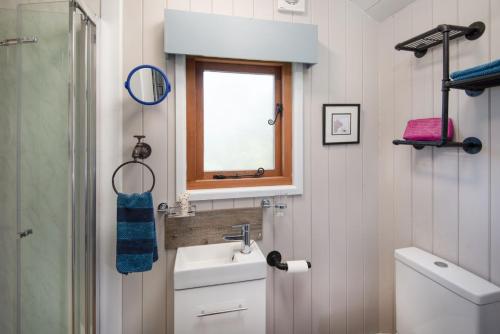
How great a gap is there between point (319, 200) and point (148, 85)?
1144mm

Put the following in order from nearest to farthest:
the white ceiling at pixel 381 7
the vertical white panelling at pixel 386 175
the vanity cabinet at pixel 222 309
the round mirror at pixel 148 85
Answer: the vanity cabinet at pixel 222 309 → the round mirror at pixel 148 85 → the white ceiling at pixel 381 7 → the vertical white panelling at pixel 386 175

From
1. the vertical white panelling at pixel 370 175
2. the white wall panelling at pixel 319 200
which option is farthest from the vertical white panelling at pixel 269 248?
the vertical white panelling at pixel 370 175

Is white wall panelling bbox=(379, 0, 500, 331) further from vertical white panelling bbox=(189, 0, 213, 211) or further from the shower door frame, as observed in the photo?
the shower door frame

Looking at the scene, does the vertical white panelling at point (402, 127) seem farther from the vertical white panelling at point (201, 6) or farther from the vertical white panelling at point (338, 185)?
the vertical white panelling at point (201, 6)

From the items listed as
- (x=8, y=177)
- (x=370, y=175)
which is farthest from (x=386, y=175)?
(x=8, y=177)

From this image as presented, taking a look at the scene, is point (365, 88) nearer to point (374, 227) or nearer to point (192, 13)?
point (374, 227)

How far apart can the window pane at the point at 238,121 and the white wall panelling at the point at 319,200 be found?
21 centimetres

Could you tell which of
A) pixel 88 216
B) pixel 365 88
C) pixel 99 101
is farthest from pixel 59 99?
pixel 365 88

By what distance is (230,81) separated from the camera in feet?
4.93

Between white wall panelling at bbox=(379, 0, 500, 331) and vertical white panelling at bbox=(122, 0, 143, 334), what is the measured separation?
1435 millimetres

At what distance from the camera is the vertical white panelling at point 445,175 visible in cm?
120

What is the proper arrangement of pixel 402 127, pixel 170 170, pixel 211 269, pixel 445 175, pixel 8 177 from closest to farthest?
pixel 8 177, pixel 211 269, pixel 445 175, pixel 170 170, pixel 402 127

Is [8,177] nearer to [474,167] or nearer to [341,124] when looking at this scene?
[341,124]

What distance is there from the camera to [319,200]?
5.12ft
